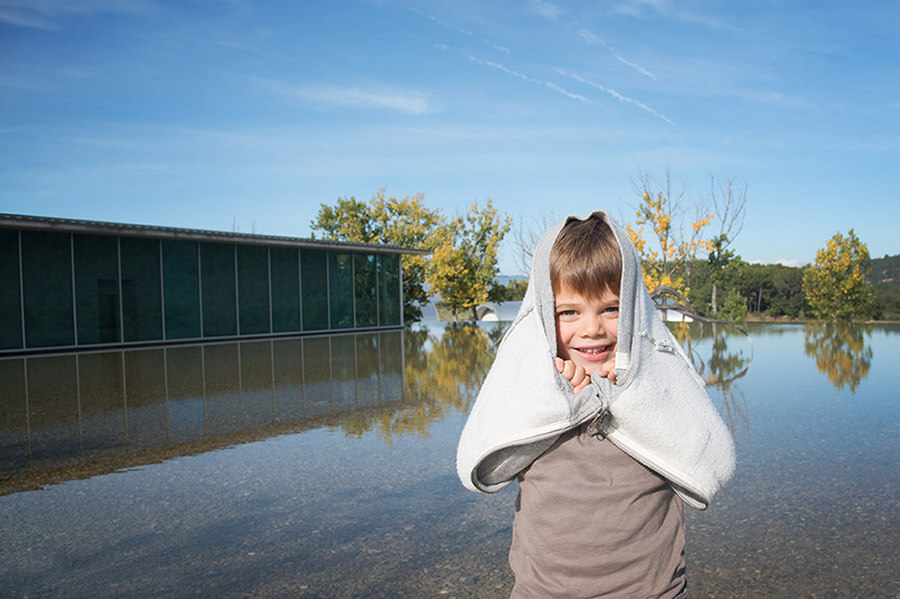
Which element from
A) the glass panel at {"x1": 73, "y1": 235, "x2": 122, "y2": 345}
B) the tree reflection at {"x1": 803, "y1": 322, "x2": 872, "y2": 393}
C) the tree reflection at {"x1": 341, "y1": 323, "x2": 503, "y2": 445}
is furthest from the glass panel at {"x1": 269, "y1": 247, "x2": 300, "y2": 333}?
the tree reflection at {"x1": 803, "y1": 322, "x2": 872, "y2": 393}

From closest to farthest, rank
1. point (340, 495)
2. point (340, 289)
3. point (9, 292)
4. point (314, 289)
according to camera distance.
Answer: point (340, 495) < point (9, 292) < point (314, 289) < point (340, 289)

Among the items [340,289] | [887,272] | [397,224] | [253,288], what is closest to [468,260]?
[397,224]

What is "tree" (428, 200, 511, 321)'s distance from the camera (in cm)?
2184

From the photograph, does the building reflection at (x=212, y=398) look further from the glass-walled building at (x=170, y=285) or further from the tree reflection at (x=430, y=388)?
the glass-walled building at (x=170, y=285)

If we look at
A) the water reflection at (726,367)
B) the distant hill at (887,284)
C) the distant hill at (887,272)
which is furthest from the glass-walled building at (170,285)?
the distant hill at (887,272)

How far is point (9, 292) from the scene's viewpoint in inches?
516

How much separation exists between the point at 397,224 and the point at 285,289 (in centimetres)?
706

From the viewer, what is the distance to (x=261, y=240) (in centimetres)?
1611

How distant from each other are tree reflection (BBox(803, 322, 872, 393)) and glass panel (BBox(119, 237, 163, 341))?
546 inches

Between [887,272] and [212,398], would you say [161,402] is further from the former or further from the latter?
[887,272]

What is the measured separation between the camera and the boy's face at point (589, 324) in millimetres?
1455

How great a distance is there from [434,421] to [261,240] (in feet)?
36.9

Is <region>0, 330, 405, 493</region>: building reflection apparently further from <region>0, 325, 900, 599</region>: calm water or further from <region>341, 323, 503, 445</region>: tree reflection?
<region>341, 323, 503, 445</region>: tree reflection

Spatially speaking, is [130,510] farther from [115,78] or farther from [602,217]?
[115,78]
